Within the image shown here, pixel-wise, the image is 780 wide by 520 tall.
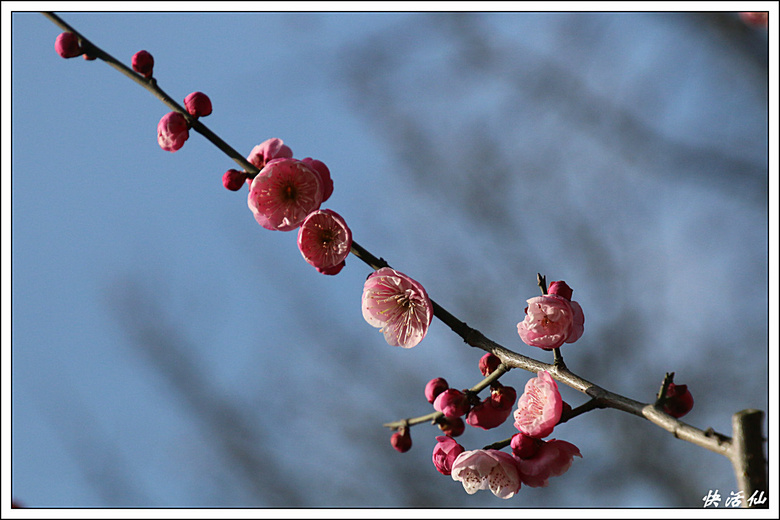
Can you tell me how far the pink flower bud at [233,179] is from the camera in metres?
1.56

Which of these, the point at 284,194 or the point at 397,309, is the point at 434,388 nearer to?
the point at 397,309

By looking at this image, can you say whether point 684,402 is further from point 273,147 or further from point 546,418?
point 273,147

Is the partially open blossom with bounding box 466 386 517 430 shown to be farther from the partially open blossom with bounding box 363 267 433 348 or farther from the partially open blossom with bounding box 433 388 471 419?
the partially open blossom with bounding box 363 267 433 348

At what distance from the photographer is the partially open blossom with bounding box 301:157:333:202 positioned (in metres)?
1.53

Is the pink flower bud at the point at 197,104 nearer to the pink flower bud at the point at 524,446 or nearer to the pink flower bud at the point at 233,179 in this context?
the pink flower bud at the point at 233,179

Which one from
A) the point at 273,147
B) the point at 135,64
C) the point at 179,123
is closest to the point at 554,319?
the point at 273,147

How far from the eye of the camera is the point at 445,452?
148 centimetres

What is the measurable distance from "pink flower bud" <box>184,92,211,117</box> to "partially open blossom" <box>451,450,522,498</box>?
1.11m

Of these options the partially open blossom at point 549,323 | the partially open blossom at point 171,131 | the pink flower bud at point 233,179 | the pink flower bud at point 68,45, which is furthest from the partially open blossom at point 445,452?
the pink flower bud at point 68,45

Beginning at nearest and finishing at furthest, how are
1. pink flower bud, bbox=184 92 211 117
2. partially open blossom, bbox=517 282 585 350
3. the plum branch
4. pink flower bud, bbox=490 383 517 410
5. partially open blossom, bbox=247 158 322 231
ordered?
1. the plum branch
2. partially open blossom, bbox=517 282 585 350
3. pink flower bud, bbox=490 383 517 410
4. partially open blossom, bbox=247 158 322 231
5. pink flower bud, bbox=184 92 211 117

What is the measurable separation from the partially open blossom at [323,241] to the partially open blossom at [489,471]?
544 mm

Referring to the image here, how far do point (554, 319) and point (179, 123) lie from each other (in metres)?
1.06

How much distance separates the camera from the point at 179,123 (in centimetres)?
156

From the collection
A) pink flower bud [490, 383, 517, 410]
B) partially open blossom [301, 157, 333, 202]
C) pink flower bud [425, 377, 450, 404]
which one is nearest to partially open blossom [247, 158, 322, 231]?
partially open blossom [301, 157, 333, 202]
